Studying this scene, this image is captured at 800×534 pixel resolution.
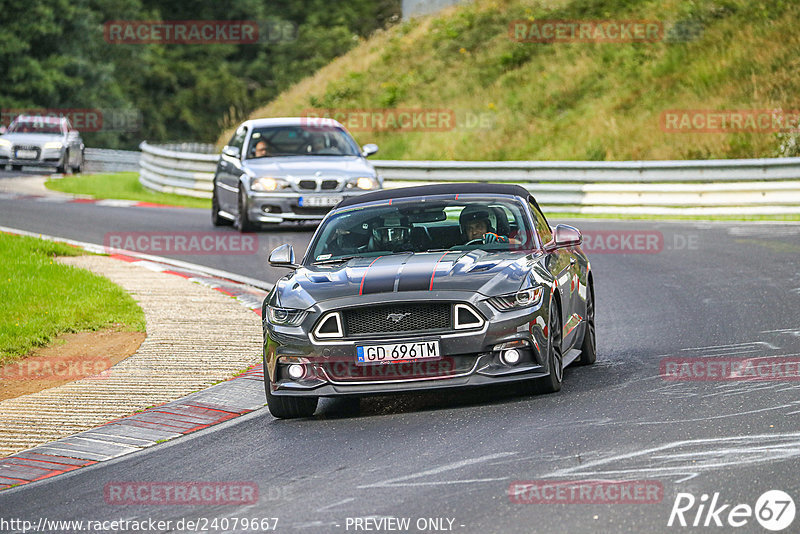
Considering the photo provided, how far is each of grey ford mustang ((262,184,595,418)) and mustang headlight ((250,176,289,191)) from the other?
34.1 ft

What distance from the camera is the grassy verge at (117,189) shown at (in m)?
28.5

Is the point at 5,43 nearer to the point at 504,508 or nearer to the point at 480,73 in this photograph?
the point at 480,73

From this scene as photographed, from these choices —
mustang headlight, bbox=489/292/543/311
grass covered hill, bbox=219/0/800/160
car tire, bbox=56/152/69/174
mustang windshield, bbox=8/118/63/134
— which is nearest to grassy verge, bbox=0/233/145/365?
mustang headlight, bbox=489/292/543/311

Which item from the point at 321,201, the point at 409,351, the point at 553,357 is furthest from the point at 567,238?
the point at 321,201

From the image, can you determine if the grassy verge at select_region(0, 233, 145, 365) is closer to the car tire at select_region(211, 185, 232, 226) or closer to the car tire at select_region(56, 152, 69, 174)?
the car tire at select_region(211, 185, 232, 226)

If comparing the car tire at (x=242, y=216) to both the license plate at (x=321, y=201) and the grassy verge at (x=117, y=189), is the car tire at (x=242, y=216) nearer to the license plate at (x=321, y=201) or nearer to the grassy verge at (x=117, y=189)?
the license plate at (x=321, y=201)

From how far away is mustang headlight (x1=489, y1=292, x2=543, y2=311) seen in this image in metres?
8.53

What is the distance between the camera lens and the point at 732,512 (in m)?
5.82

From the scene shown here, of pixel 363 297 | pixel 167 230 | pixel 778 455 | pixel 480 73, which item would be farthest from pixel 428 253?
pixel 480 73

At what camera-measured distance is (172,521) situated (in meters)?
6.33

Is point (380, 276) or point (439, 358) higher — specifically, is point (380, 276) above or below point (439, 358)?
above

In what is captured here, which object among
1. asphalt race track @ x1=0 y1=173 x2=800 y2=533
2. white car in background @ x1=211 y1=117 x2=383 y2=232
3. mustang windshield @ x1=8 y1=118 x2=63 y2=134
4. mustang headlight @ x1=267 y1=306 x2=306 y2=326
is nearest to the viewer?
asphalt race track @ x1=0 y1=173 x2=800 y2=533

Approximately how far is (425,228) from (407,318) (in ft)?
4.55

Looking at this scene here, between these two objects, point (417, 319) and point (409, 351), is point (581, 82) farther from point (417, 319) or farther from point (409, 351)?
point (409, 351)
